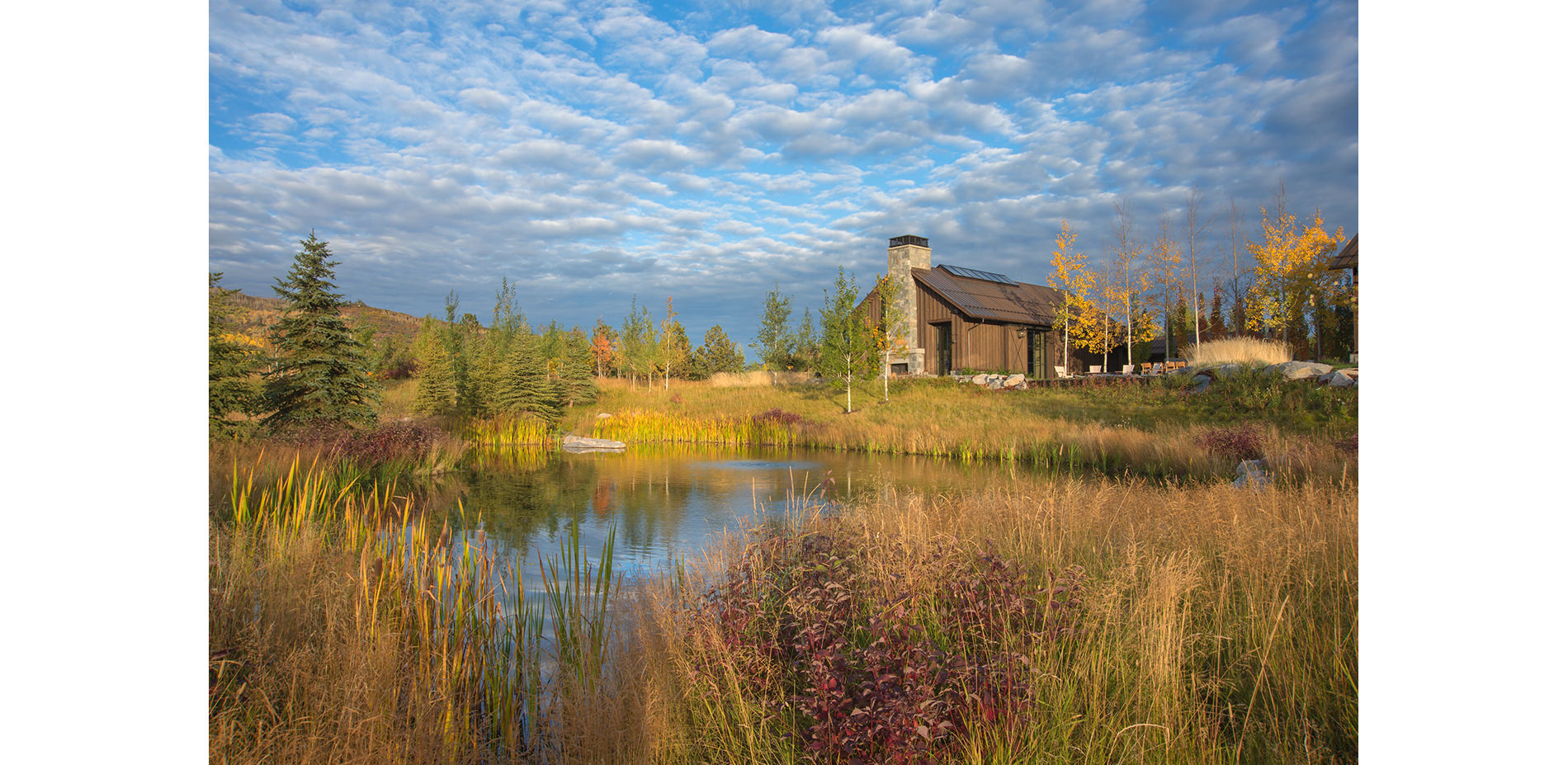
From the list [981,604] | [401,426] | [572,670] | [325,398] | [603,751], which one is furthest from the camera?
[401,426]

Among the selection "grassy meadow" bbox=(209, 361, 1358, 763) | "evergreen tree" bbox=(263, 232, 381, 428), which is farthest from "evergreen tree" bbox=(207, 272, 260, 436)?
"grassy meadow" bbox=(209, 361, 1358, 763)

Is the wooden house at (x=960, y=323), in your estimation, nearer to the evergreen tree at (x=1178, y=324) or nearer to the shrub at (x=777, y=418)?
the evergreen tree at (x=1178, y=324)

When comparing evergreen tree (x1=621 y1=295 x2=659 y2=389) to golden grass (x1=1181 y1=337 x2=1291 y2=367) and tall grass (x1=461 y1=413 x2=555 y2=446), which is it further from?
golden grass (x1=1181 y1=337 x2=1291 y2=367)

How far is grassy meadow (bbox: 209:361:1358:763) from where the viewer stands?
258cm

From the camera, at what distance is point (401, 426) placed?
47.1 ft

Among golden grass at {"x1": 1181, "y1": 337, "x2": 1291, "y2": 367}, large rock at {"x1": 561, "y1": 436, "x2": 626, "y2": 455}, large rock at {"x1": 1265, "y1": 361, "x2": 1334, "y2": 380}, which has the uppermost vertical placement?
golden grass at {"x1": 1181, "y1": 337, "x2": 1291, "y2": 367}

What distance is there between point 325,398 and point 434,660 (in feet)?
35.4

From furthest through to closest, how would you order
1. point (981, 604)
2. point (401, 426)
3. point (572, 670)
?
point (401, 426)
point (572, 670)
point (981, 604)

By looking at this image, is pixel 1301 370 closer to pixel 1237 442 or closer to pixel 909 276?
pixel 1237 442

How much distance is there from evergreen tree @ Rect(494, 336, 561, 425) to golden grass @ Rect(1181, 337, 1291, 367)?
20021 millimetres

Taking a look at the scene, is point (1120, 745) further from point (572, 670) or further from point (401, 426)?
point (401, 426)
